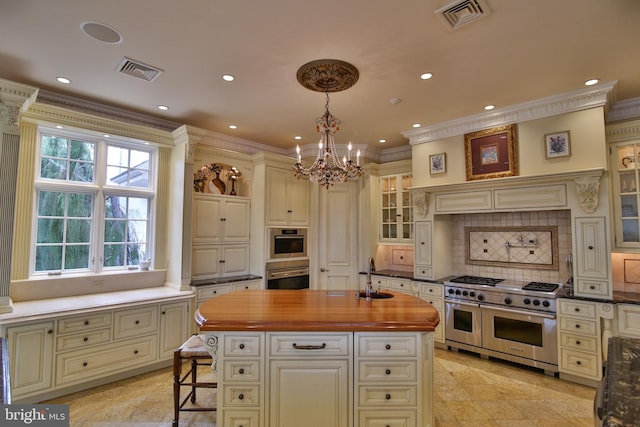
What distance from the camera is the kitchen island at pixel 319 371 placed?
1.99m

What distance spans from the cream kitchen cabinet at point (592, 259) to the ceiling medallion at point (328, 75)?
9.07ft

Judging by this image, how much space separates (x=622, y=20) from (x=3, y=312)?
5234 millimetres

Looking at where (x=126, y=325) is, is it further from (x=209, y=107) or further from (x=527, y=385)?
(x=527, y=385)

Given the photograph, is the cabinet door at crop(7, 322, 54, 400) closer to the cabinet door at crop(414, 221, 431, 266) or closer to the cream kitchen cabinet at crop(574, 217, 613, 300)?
the cabinet door at crop(414, 221, 431, 266)

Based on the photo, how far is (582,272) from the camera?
10.5ft

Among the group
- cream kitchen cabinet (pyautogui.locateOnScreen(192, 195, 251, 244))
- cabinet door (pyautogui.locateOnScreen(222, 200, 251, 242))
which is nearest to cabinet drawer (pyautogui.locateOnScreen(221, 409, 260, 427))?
cream kitchen cabinet (pyautogui.locateOnScreen(192, 195, 251, 244))

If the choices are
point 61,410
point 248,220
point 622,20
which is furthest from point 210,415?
point 622,20

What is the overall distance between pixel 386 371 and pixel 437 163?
3046 millimetres

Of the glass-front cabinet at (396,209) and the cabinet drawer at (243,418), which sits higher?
the glass-front cabinet at (396,209)

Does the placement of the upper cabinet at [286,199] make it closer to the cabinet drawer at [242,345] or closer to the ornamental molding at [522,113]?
the ornamental molding at [522,113]

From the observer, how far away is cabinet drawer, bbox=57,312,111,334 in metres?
2.90

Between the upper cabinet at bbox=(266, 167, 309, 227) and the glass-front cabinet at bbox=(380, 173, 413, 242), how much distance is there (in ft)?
4.20

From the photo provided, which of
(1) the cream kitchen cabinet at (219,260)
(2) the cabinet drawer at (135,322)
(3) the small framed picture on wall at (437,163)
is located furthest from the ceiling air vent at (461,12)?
(2) the cabinet drawer at (135,322)

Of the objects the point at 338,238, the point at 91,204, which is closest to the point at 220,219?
the point at 91,204
